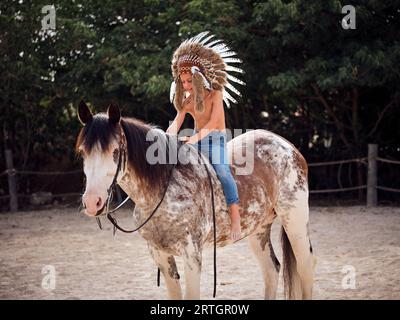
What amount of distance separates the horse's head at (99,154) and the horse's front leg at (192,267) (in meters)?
0.64

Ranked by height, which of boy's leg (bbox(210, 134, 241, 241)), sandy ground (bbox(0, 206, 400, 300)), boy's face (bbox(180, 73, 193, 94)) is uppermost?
boy's face (bbox(180, 73, 193, 94))

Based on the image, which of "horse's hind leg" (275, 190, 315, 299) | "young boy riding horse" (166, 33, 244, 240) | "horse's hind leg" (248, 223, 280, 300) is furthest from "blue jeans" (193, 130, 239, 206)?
"horse's hind leg" (248, 223, 280, 300)

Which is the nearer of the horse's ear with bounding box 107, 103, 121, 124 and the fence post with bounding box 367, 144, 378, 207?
the horse's ear with bounding box 107, 103, 121, 124

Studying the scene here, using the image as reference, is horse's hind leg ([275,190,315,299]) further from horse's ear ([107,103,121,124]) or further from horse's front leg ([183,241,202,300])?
horse's ear ([107,103,121,124])

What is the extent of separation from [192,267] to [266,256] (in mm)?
1182

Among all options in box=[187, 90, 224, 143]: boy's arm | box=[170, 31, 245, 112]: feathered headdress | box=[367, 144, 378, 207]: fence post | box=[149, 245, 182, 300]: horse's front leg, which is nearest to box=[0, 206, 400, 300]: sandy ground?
box=[367, 144, 378, 207]: fence post

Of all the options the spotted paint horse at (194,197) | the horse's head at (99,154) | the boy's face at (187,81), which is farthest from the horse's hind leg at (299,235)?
→ the horse's head at (99,154)

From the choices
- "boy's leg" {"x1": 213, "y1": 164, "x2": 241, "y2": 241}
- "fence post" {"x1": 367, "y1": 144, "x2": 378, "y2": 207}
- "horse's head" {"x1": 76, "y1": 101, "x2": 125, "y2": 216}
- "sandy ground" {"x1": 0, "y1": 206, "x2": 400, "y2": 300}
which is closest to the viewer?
"horse's head" {"x1": 76, "y1": 101, "x2": 125, "y2": 216}

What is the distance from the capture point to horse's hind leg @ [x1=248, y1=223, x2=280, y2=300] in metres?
3.97

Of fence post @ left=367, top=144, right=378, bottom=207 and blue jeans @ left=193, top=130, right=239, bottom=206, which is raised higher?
blue jeans @ left=193, top=130, right=239, bottom=206

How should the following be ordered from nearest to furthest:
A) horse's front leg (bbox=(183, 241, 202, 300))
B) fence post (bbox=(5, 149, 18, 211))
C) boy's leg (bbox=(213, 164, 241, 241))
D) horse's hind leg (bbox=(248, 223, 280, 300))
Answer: horse's front leg (bbox=(183, 241, 202, 300)) < boy's leg (bbox=(213, 164, 241, 241)) < horse's hind leg (bbox=(248, 223, 280, 300)) < fence post (bbox=(5, 149, 18, 211))

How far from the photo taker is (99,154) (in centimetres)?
273

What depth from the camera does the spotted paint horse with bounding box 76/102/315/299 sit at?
9.14 ft

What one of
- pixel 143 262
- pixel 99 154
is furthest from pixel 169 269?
pixel 143 262
